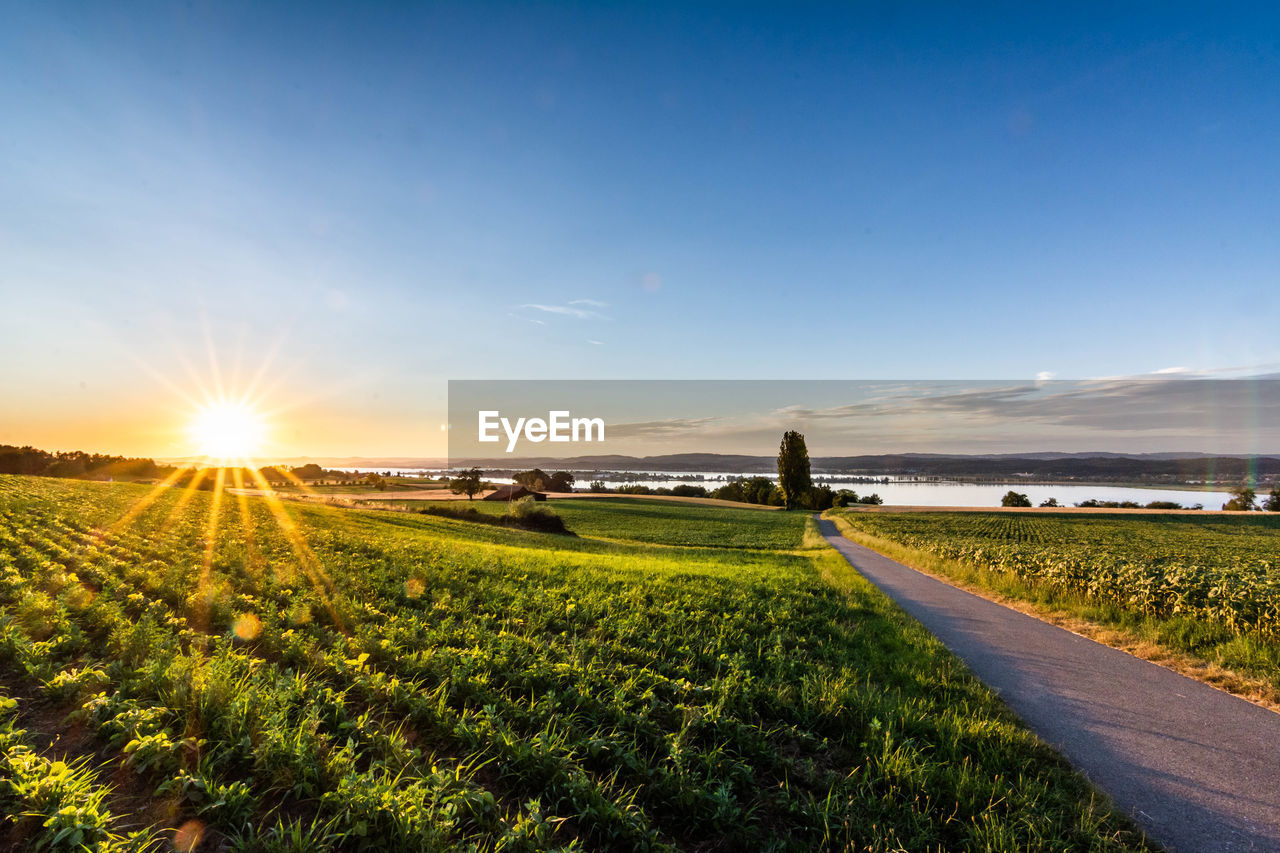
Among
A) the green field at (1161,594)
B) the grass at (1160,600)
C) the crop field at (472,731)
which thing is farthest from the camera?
the green field at (1161,594)

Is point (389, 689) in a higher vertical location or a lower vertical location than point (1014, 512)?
higher

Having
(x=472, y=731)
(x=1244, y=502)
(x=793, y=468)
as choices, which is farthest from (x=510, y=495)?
(x=1244, y=502)

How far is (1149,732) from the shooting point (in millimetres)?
6570

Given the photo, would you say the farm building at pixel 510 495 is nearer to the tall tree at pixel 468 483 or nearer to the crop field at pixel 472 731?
the tall tree at pixel 468 483

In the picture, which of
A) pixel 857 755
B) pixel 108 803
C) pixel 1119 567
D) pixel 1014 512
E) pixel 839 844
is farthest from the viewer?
pixel 1014 512

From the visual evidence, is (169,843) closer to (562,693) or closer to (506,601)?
(562,693)

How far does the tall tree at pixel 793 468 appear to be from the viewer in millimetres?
92750

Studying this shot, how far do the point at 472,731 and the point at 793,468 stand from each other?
3664 inches

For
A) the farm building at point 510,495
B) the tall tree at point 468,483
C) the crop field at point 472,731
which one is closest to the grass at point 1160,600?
the crop field at point 472,731

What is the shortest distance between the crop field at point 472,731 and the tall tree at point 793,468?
282ft

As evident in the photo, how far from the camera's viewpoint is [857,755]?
5.38 metres

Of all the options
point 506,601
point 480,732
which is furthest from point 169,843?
point 506,601

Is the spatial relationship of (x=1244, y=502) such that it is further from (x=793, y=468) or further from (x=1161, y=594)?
(x=1161, y=594)

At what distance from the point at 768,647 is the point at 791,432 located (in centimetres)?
8752
